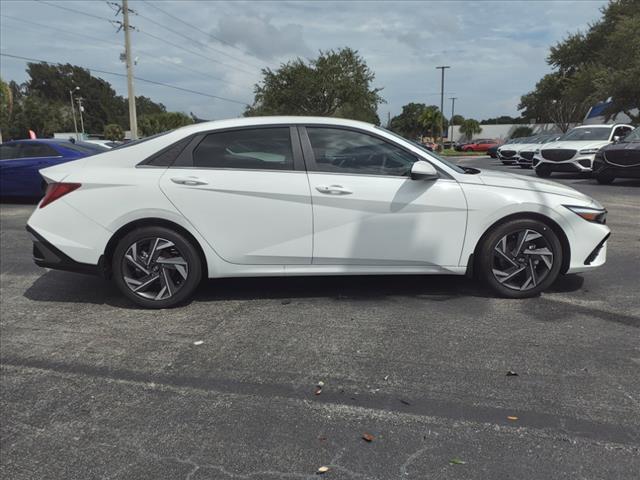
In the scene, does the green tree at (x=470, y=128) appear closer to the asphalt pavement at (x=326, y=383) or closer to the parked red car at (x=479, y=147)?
the parked red car at (x=479, y=147)

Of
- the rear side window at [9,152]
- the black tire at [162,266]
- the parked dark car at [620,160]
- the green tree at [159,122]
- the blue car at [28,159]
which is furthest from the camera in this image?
the green tree at [159,122]

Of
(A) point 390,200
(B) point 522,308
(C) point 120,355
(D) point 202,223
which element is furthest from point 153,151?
(B) point 522,308

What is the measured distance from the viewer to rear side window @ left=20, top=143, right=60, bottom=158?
10758 millimetres

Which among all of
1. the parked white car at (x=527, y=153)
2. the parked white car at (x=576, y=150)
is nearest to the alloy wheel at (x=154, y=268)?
the parked white car at (x=576, y=150)

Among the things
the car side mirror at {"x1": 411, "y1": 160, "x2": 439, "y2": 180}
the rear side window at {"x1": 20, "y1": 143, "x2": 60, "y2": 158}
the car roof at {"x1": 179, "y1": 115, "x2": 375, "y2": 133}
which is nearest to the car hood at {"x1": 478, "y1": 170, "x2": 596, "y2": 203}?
the car side mirror at {"x1": 411, "y1": 160, "x2": 439, "y2": 180}

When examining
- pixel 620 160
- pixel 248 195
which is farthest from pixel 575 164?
pixel 248 195

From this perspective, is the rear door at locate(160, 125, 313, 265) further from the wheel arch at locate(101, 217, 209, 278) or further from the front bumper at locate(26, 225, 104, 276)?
the front bumper at locate(26, 225, 104, 276)

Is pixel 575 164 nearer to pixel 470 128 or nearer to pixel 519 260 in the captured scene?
pixel 519 260

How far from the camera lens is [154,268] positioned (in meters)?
4.20

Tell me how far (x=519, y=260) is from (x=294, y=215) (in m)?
1.92

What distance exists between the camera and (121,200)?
412 cm

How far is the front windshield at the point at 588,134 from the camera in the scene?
48.9ft

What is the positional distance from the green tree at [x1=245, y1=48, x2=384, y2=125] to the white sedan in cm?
4518

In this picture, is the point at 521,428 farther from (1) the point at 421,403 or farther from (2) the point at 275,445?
(2) the point at 275,445
